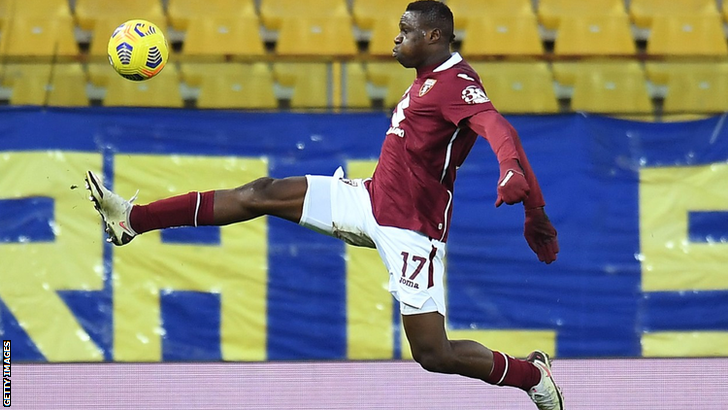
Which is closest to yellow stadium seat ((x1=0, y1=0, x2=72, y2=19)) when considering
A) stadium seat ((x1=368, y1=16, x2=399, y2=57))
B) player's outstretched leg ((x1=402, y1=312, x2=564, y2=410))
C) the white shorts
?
stadium seat ((x1=368, y1=16, x2=399, y2=57))

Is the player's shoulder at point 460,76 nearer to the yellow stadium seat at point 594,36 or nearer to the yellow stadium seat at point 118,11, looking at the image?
the yellow stadium seat at point 594,36

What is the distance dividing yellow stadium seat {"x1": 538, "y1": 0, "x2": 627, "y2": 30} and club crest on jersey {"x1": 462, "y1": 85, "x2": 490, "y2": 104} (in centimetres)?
457

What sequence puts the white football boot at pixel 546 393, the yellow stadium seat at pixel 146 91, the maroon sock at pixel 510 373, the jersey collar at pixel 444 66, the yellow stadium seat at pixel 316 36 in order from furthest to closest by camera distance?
the yellow stadium seat at pixel 316 36 < the yellow stadium seat at pixel 146 91 < the white football boot at pixel 546 393 < the maroon sock at pixel 510 373 < the jersey collar at pixel 444 66

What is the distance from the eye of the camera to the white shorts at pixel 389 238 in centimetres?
448

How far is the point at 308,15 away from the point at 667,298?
3597mm

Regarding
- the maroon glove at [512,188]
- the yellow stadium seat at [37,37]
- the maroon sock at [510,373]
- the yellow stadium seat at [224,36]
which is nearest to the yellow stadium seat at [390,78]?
the yellow stadium seat at [224,36]

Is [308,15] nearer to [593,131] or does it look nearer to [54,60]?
[54,60]

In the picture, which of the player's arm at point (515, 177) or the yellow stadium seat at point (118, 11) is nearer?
the player's arm at point (515, 177)

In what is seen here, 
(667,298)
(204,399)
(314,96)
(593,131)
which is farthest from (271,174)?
(667,298)

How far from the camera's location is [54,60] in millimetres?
7652

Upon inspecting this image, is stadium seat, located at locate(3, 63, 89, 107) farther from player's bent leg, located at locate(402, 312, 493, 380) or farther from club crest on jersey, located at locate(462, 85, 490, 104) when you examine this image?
club crest on jersey, located at locate(462, 85, 490, 104)

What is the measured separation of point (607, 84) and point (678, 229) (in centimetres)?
136

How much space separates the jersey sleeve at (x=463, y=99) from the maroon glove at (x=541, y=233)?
463 millimetres

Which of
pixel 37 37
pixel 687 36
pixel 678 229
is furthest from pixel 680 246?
pixel 37 37
